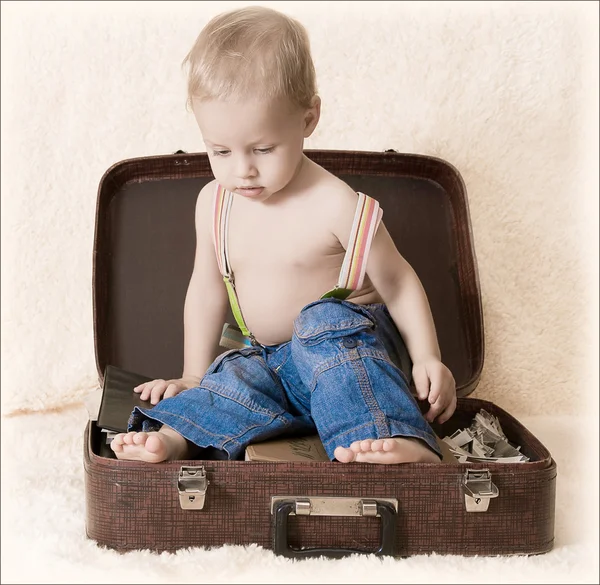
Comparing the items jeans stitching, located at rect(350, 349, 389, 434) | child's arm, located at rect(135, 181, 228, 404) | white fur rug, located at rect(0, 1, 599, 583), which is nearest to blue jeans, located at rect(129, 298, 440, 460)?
jeans stitching, located at rect(350, 349, 389, 434)

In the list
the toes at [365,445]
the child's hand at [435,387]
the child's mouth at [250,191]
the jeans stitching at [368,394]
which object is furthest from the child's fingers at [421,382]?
the child's mouth at [250,191]

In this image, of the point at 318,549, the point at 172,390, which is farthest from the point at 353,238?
the point at 318,549

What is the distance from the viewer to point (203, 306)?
4.82 feet

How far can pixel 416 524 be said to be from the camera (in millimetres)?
1107

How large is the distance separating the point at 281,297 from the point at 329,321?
137mm

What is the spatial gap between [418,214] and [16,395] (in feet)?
2.71

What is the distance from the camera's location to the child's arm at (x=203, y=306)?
1.44m

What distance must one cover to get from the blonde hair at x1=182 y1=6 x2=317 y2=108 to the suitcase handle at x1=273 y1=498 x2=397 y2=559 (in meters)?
0.52

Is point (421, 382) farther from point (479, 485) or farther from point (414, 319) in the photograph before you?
point (479, 485)

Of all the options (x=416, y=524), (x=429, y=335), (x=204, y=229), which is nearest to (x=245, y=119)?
(x=204, y=229)

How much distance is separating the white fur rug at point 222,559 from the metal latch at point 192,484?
7cm

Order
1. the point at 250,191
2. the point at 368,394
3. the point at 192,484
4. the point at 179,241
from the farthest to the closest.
Result: 1. the point at 179,241
2. the point at 250,191
3. the point at 368,394
4. the point at 192,484

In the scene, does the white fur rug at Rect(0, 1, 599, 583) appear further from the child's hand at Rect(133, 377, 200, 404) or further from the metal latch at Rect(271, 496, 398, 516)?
the metal latch at Rect(271, 496, 398, 516)

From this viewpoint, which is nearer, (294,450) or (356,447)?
(356,447)
